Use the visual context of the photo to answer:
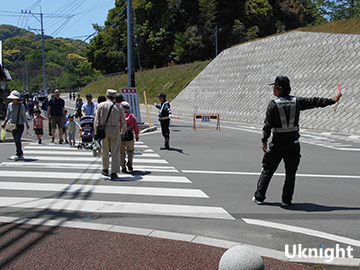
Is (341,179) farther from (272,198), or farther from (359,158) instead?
(359,158)

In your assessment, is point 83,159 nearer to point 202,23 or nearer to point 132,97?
point 132,97

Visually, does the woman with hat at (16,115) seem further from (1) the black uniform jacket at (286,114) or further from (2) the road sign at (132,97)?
(2) the road sign at (132,97)

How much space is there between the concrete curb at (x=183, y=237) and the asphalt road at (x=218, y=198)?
196 mm

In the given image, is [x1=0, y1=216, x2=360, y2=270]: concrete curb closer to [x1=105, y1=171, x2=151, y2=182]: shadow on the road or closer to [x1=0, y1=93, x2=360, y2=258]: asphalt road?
[x1=0, y1=93, x2=360, y2=258]: asphalt road

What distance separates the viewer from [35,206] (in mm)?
5484

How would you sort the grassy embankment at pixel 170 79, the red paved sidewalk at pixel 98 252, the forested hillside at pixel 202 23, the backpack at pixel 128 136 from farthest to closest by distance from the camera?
the forested hillside at pixel 202 23, the grassy embankment at pixel 170 79, the backpack at pixel 128 136, the red paved sidewalk at pixel 98 252

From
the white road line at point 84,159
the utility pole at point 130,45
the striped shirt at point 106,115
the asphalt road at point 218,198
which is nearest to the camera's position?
the asphalt road at point 218,198

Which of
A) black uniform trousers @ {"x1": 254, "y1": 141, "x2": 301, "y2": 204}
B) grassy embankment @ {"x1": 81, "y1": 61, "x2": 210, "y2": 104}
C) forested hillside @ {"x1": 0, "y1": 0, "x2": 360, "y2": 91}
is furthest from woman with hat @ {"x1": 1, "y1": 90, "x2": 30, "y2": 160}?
forested hillside @ {"x1": 0, "y1": 0, "x2": 360, "y2": 91}

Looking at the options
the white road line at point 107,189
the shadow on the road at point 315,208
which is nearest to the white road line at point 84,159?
the white road line at point 107,189

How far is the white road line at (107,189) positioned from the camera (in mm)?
6262

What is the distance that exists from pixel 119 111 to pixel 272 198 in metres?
3.70

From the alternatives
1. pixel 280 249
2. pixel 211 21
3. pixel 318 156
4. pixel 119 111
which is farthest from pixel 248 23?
pixel 280 249

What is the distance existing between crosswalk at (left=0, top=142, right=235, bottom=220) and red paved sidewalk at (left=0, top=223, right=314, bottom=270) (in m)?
1.05

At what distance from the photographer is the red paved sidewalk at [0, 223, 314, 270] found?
345cm
